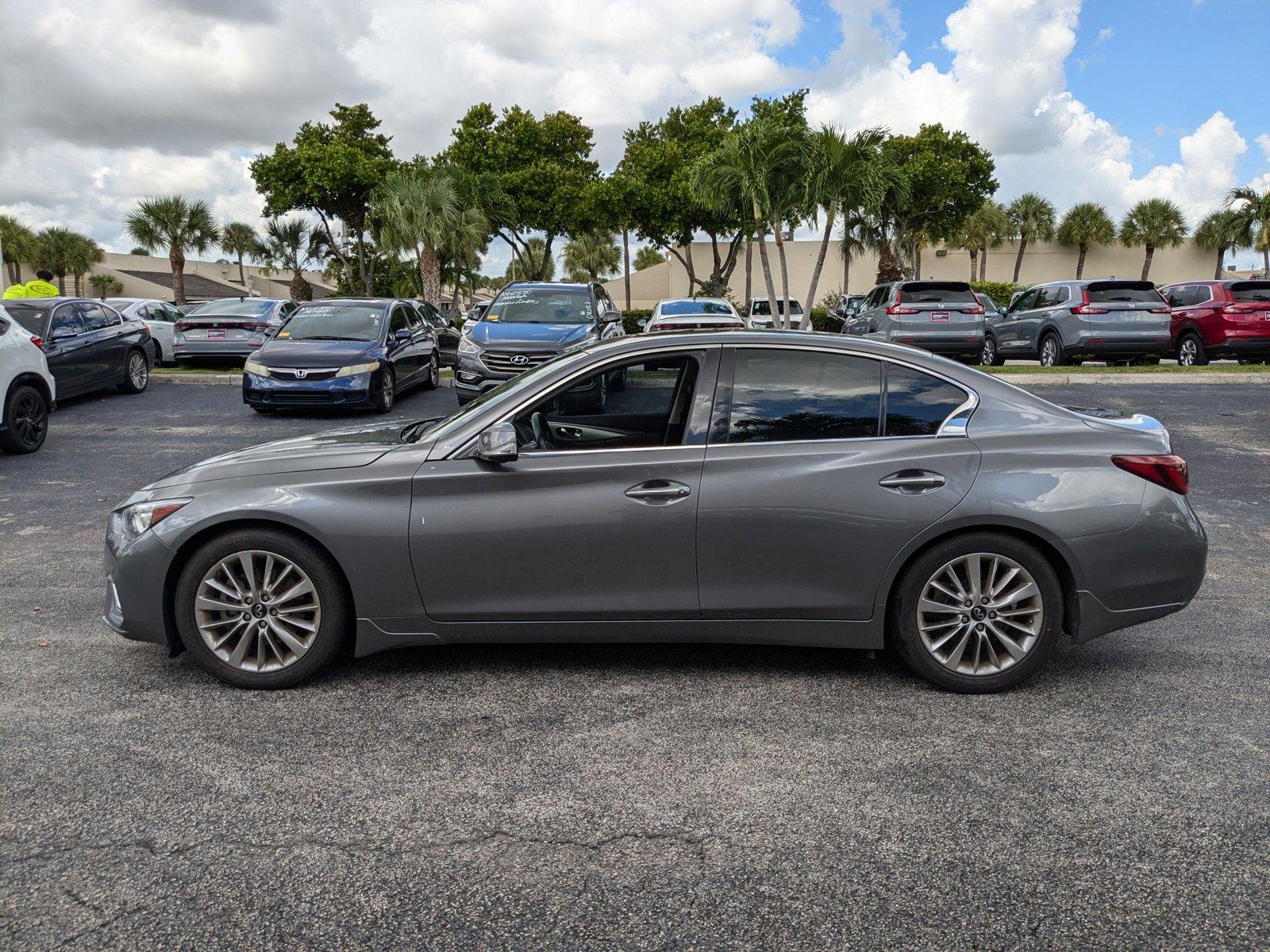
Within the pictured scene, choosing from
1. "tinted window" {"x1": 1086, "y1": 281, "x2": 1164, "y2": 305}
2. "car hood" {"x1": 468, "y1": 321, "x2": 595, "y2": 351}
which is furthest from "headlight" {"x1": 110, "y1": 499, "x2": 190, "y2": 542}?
"tinted window" {"x1": 1086, "y1": 281, "x2": 1164, "y2": 305}

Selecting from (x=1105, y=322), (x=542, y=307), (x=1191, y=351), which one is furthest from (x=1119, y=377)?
(x=542, y=307)

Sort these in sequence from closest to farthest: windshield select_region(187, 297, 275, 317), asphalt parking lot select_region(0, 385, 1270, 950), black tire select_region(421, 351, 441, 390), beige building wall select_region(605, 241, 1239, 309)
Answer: asphalt parking lot select_region(0, 385, 1270, 950) < black tire select_region(421, 351, 441, 390) < windshield select_region(187, 297, 275, 317) < beige building wall select_region(605, 241, 1239, 309)

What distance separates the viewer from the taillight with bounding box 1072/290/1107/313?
1906cm

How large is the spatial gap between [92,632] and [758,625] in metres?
3.30

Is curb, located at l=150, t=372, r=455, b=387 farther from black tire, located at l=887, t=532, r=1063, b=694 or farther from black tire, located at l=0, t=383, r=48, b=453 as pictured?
black tire, located at l=887, t=532, r=1063, b=694

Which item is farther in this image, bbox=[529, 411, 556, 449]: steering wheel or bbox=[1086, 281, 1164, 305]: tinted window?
bbox=[1086, 281, 1164, 305]: tinted window

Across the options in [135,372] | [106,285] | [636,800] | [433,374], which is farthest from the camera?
[106,285]

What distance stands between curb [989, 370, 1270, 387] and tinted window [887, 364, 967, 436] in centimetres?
1350

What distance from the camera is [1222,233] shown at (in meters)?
53.1

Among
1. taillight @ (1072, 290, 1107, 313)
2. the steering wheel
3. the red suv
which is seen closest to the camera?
the steering wheel

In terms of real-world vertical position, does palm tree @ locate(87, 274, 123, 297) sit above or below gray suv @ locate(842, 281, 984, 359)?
above

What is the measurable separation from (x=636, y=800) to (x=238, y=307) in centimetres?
1885

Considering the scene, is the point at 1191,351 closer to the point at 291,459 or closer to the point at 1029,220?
the point at 291,459

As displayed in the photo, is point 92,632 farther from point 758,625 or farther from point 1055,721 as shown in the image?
point 1055,721
